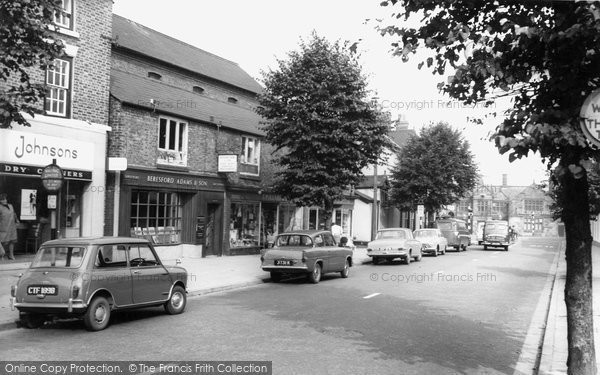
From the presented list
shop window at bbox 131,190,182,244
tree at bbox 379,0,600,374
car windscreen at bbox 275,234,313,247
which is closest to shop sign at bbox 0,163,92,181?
shop window at bbox 131,190,182,244

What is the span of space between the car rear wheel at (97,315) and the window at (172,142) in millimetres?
10926

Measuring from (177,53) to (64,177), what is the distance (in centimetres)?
1259

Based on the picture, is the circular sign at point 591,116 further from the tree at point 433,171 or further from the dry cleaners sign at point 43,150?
the tree at point 433,171

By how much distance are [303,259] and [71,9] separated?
10375mm

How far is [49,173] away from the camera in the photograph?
12344 millimetres

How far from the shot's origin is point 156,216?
63.0 feet

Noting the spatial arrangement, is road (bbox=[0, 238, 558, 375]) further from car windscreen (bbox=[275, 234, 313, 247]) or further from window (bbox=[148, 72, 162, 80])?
window (bbox=[148, 72, 162, 80])

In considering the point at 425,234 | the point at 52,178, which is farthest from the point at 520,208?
the point at 52,178

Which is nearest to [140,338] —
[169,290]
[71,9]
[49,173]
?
[169,290]

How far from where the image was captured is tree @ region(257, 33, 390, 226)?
19453 mm

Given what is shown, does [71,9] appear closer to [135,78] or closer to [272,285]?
[135,78]

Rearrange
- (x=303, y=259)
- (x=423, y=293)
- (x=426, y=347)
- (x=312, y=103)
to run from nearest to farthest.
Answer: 1. (x=426, y=347)
2. (x=423, y=293)
3. (x=303, y=259)
4. (x=312, y=103)

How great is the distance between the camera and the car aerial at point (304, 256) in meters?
14.9

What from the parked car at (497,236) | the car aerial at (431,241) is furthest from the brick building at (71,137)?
the parked car at (497,236)
